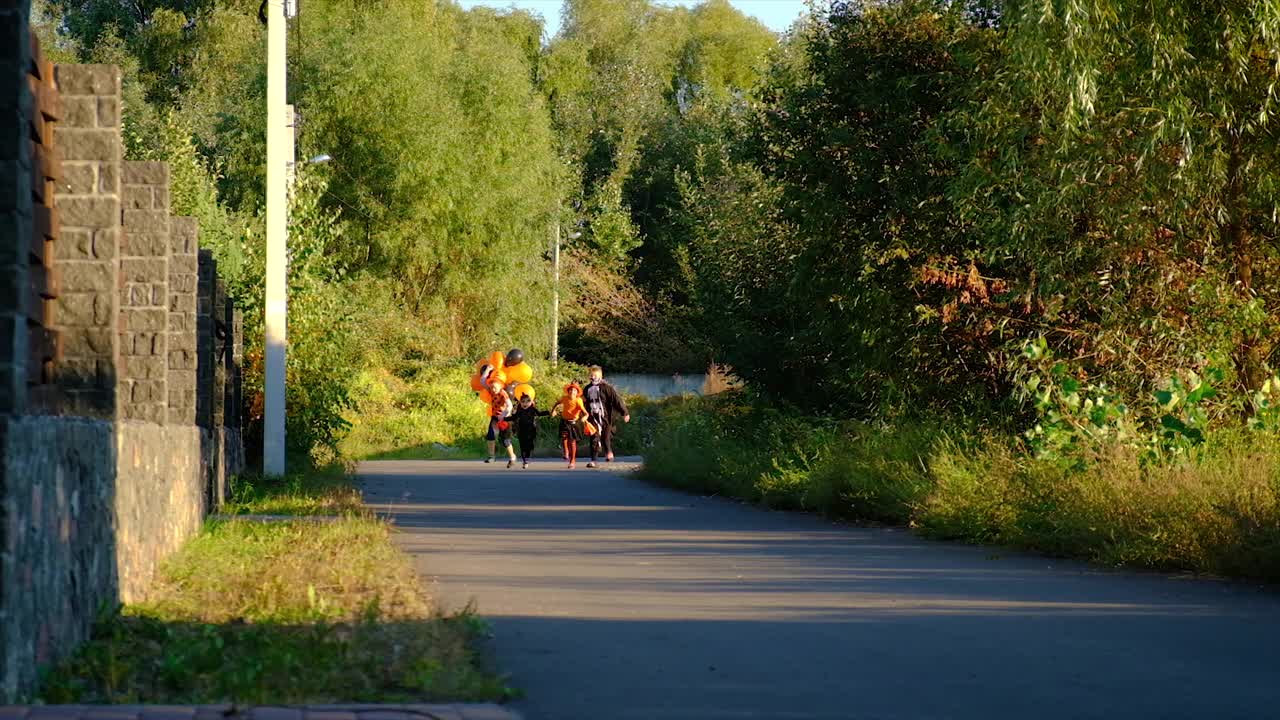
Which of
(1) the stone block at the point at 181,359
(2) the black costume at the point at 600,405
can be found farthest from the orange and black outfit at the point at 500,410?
(1) the stone block at the point at 181,359

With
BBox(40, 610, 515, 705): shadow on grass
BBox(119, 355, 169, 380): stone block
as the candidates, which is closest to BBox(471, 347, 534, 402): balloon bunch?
BBox(119, 355, 169, 380): stone block

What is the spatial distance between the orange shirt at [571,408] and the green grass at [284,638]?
21.1 meters

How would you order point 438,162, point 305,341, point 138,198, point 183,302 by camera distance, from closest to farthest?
point 138,198 → point 183,302 → point 305,341 → point 438,162

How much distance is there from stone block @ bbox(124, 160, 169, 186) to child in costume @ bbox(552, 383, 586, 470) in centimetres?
1957

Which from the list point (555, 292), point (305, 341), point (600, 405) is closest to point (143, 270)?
point (305, 341)

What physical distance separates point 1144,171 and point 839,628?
9845 millimetres

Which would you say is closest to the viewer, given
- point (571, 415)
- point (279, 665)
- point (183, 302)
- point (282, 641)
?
point (279, 665)

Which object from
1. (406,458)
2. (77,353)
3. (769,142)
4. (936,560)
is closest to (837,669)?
(77,353)

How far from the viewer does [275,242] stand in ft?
76.4

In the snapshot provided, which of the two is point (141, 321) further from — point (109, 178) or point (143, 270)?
point (109, 178)

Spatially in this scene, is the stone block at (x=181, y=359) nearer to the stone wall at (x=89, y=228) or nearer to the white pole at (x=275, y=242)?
the stone wall at (x=89, y=228)

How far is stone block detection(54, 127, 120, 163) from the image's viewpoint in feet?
33.0

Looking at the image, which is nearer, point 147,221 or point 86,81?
point 86,81

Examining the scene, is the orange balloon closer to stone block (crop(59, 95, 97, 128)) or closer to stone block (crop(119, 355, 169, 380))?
stone block (crop(119, 355, 169, 380))
